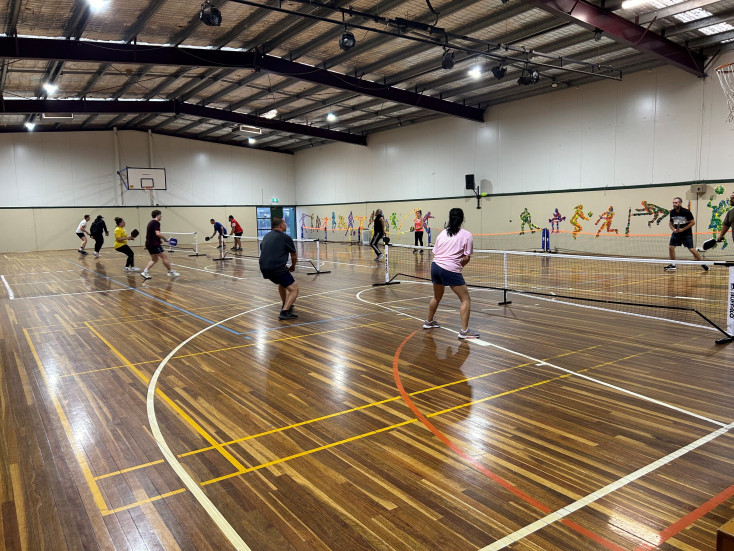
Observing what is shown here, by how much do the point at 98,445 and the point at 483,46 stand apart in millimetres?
15725

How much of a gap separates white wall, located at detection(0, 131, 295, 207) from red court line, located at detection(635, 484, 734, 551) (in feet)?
108

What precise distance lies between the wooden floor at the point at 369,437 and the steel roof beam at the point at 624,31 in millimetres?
7929

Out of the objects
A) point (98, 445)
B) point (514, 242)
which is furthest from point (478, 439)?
point (514, 242)

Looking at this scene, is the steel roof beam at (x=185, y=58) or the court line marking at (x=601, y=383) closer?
the court line marking at (x=601, y=383)

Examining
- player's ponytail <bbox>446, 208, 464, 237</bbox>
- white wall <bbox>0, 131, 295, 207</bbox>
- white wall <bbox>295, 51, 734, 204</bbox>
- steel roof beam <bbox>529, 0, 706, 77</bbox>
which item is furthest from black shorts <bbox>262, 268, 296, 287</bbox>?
white wall <bbox>0, 131, 295, 207</bbox>

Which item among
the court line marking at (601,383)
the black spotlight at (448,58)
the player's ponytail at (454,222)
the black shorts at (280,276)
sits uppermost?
the black spotlight at (448,58)

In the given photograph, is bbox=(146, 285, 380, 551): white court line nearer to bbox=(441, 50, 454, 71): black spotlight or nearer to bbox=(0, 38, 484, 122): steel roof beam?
bbox=(441, 50, 454, 71): black spotlight

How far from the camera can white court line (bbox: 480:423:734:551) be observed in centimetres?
270

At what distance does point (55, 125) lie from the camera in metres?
28.4

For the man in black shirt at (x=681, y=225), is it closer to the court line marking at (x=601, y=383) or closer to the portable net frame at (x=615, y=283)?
the portable net frame at (x=615, y=283)

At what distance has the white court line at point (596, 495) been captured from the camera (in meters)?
2.70

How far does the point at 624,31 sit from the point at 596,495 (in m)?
14.0

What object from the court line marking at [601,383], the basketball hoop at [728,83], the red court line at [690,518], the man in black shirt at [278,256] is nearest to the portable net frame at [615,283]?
the court line marking at [601,383]

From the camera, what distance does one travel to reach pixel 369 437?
13.0ft
